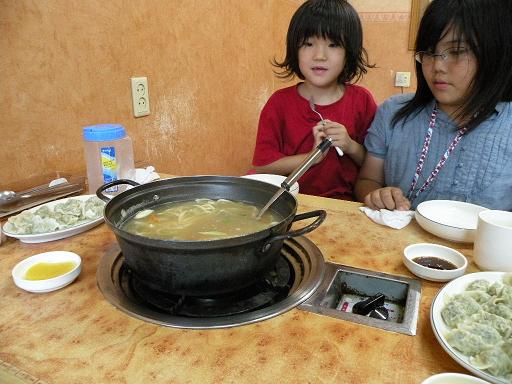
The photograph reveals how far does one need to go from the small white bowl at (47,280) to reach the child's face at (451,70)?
121 centimetres

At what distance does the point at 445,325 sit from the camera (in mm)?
673

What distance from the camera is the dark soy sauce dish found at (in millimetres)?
880

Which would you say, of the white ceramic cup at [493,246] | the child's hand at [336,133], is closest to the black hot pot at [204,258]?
the white ceramic cup at [493,246]

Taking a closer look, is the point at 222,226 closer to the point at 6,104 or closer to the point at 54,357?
the point at 54,357

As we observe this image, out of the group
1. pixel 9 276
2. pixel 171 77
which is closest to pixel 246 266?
pixel 9 276

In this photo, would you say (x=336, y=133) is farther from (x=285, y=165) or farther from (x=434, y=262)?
(x=434, y=262)

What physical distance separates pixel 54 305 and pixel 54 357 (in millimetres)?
154

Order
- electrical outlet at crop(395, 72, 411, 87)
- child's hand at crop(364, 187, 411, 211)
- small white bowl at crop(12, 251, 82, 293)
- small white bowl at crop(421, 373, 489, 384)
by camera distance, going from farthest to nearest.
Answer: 1. electrical outlet at crop(395, 72, 411, 87)
2. child's hand at crop(364, 187, 411, 211)
3. small white bowl at crop(12, 251, 82, 293)
4. small white bowl at crop(421, 373, 489, 384)

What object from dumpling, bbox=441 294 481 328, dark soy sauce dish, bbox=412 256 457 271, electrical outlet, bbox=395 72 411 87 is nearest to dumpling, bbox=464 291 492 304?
dumpling, bbox=441 294 481 328

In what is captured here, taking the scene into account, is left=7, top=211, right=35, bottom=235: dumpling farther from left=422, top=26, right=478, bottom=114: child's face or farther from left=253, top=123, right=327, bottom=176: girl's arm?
left=422, top=26, right=478, bottom=114: child's face

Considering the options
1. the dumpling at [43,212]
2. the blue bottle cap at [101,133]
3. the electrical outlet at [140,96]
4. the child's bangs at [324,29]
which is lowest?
the dumpling at [43,212]

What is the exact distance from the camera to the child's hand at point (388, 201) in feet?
3.94

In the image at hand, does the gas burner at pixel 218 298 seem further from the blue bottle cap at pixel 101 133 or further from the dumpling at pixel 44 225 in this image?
the blue bottle cap at pixel 101 133

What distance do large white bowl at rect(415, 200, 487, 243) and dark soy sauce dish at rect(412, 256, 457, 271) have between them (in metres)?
0.12
